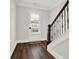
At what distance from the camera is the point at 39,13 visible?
5273 millimetres

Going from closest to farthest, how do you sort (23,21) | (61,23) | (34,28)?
(61,23) → (23,21) → (34,28)

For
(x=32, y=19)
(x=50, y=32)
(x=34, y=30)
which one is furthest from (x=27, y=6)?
(x=50, y=32)

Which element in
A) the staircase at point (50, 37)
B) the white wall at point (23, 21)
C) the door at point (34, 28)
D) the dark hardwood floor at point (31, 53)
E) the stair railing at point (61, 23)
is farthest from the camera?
the door at point (34, 28)

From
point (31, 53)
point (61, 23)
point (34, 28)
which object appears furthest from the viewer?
point (34, 28)

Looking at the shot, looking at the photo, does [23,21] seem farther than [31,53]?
Yes

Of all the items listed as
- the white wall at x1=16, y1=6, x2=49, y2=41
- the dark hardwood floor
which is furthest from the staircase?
the white wall at x1=16, y1=6, x2=49, y2=41

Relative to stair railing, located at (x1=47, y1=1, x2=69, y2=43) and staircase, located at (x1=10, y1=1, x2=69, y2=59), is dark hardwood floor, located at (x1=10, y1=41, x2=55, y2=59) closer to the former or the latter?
staircase, located at (x1=10, y1=1, x2=69, y2=59)

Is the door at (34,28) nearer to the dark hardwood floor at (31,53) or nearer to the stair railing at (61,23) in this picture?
the dark hardwood floor at (31,53)

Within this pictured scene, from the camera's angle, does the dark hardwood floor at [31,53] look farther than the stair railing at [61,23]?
Yes

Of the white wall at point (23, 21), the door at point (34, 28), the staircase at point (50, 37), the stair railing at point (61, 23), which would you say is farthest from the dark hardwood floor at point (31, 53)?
the door at point (34, 28)

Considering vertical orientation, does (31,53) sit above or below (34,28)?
below

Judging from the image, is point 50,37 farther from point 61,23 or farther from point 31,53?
point 31,53

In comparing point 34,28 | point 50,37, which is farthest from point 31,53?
point 34,28
